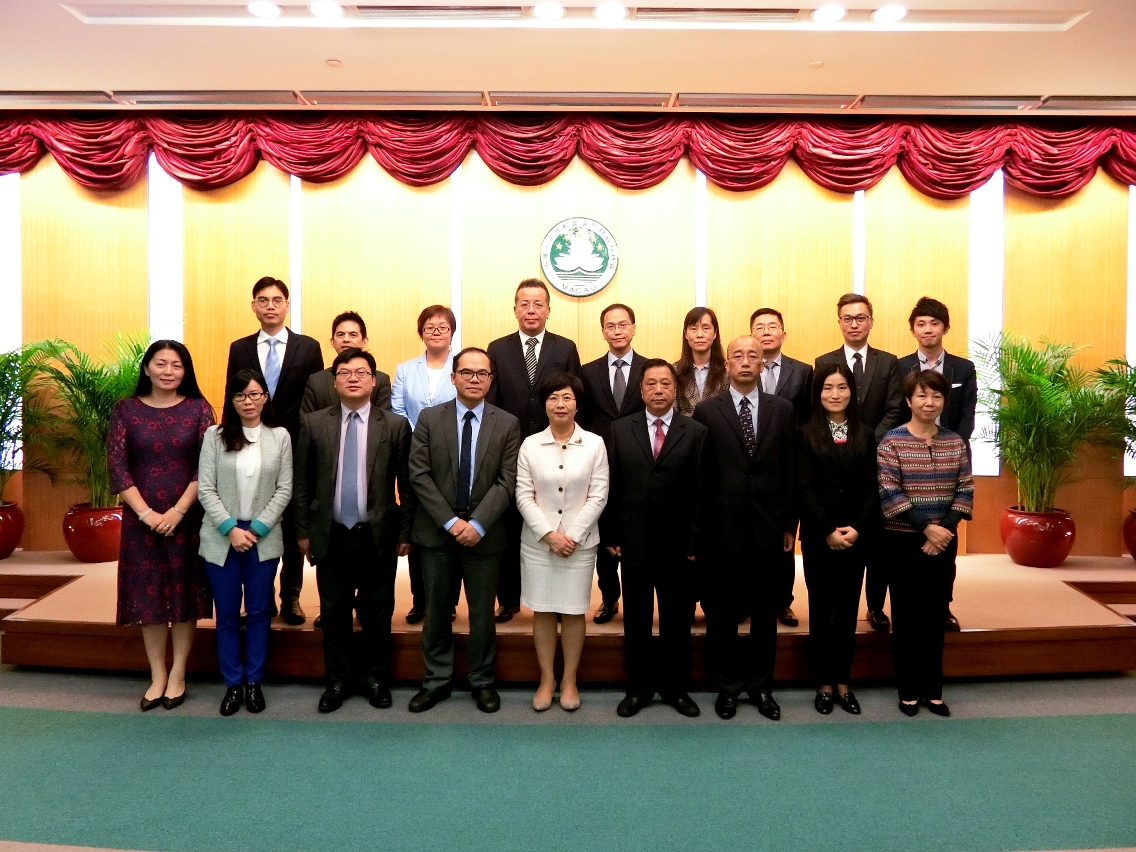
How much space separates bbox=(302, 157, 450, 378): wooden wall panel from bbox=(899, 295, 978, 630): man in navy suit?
337cm

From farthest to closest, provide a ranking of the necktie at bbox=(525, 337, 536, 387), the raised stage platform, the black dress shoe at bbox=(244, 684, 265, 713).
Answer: the necktie at bbox=(525, 337, 536, 387)
the raised stage platform
the black dress shoe at bbox=(244, 684, 265, 713)

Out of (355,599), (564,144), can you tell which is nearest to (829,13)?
(564,144)

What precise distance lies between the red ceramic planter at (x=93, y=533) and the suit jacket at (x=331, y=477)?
9.28 ft

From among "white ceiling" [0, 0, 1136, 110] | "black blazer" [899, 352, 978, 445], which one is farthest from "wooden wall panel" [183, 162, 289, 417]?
"black blazer" [899, 352, 978, 445]

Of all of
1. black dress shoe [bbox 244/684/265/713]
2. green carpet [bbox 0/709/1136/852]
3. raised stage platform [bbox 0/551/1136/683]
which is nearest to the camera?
green carpet [bbox 0/709/1136/852]

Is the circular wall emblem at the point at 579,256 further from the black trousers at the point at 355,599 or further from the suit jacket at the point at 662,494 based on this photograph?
the black trousers at the point at 355,599

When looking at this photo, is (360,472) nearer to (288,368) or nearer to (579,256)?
(288,368)

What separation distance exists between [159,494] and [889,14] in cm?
439

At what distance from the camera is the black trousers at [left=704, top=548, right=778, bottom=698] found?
3.63 metres

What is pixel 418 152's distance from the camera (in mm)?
6059

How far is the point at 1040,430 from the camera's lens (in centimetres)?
575

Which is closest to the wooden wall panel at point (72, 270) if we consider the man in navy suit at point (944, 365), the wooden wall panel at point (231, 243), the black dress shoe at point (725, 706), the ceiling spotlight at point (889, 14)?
the wooden wall panel at point (231, 243)

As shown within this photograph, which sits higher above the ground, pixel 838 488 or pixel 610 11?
pixel 610 11

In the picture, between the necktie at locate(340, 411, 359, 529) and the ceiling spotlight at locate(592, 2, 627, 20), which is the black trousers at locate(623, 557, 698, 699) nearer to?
the necktie at locate(340, 411, 359, 529)
